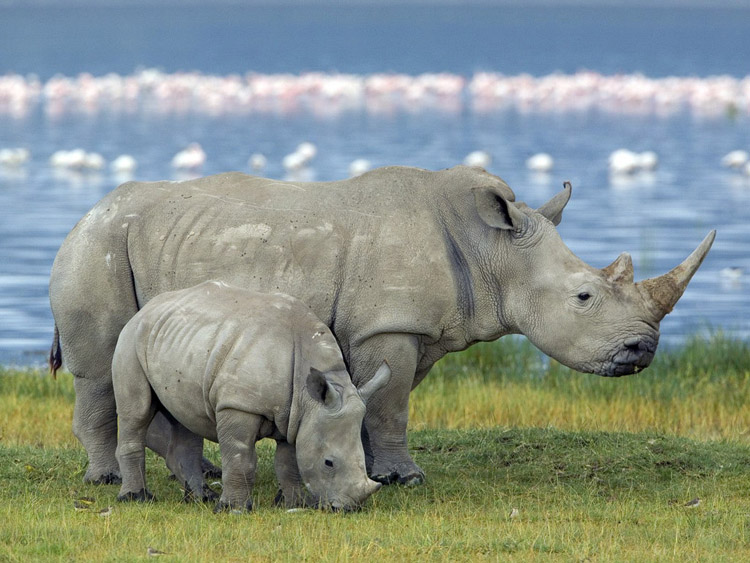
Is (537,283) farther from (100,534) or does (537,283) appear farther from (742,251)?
(742,251)

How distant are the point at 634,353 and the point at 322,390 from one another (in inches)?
78.6

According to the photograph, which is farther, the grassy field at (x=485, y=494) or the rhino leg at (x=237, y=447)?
the rhino leg at (x=237, y=447)

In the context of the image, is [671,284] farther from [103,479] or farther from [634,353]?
[103,479]

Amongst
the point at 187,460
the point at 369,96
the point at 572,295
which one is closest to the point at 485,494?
the point at 572,295

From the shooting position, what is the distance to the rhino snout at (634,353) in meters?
9.17

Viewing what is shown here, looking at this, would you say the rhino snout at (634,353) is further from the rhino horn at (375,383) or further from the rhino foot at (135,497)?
the rhino foot at (135,497)

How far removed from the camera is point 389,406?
9500mm

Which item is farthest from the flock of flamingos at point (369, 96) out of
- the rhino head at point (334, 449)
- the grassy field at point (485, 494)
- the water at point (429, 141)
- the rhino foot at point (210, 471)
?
the rhino head at point (334, 449)

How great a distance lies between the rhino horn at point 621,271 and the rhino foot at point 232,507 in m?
2.52

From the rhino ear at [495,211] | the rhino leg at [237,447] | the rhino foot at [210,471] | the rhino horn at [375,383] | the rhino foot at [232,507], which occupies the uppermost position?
the rhino ear at [495,211]

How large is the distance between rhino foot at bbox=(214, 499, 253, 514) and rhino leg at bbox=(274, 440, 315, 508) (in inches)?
9.1

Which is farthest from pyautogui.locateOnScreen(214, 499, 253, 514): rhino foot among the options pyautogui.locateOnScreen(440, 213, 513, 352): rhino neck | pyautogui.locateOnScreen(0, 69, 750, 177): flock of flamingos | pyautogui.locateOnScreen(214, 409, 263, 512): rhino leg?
pyautogui.locateOnScreen(0, 69, 750, 177): flock of flamingos

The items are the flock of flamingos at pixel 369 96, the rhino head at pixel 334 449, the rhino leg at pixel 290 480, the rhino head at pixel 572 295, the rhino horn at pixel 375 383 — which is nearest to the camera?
the rhino head at pixel 334 449

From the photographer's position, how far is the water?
22141mm
